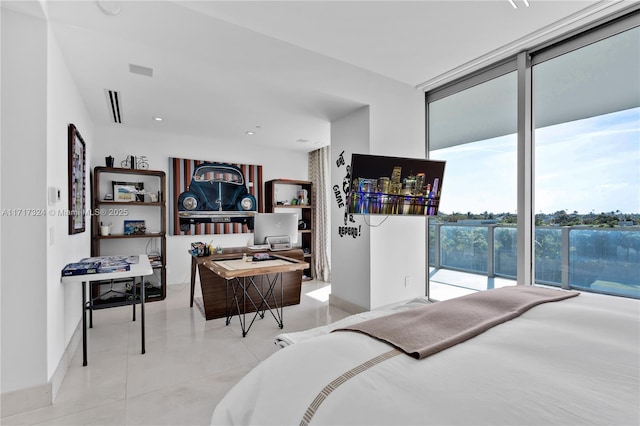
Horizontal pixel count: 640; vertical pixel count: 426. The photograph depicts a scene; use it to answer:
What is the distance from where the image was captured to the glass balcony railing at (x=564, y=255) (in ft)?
7.84

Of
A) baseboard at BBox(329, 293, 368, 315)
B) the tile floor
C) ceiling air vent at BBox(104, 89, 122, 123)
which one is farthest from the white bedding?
ceiling air vent at BBox(104, 89, 122, 123)

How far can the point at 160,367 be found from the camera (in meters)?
2.39

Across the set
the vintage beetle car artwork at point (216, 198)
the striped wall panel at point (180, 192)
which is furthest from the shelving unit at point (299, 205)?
the striped wall panel at point (180, 192)

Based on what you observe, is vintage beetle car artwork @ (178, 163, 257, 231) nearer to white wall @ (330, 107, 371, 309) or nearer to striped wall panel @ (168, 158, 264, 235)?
striped wall panel @ (168, 158, 264, 235)

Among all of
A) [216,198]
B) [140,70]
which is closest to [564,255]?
[140,70]

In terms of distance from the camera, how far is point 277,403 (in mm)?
868

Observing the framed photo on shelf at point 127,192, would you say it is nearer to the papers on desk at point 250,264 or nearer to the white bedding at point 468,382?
the papers on desk at point 250,264

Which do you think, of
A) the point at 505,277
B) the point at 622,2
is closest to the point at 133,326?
the point at 505,277

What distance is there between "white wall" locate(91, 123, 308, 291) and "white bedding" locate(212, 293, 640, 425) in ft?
14.8

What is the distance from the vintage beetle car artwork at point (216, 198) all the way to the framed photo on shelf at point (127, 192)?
60 centimetres

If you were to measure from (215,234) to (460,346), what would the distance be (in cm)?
486

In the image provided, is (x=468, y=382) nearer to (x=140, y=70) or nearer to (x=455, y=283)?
(x=455, y=283)

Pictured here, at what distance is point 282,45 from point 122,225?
3.67 meters

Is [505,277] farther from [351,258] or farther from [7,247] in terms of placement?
[7,247]
